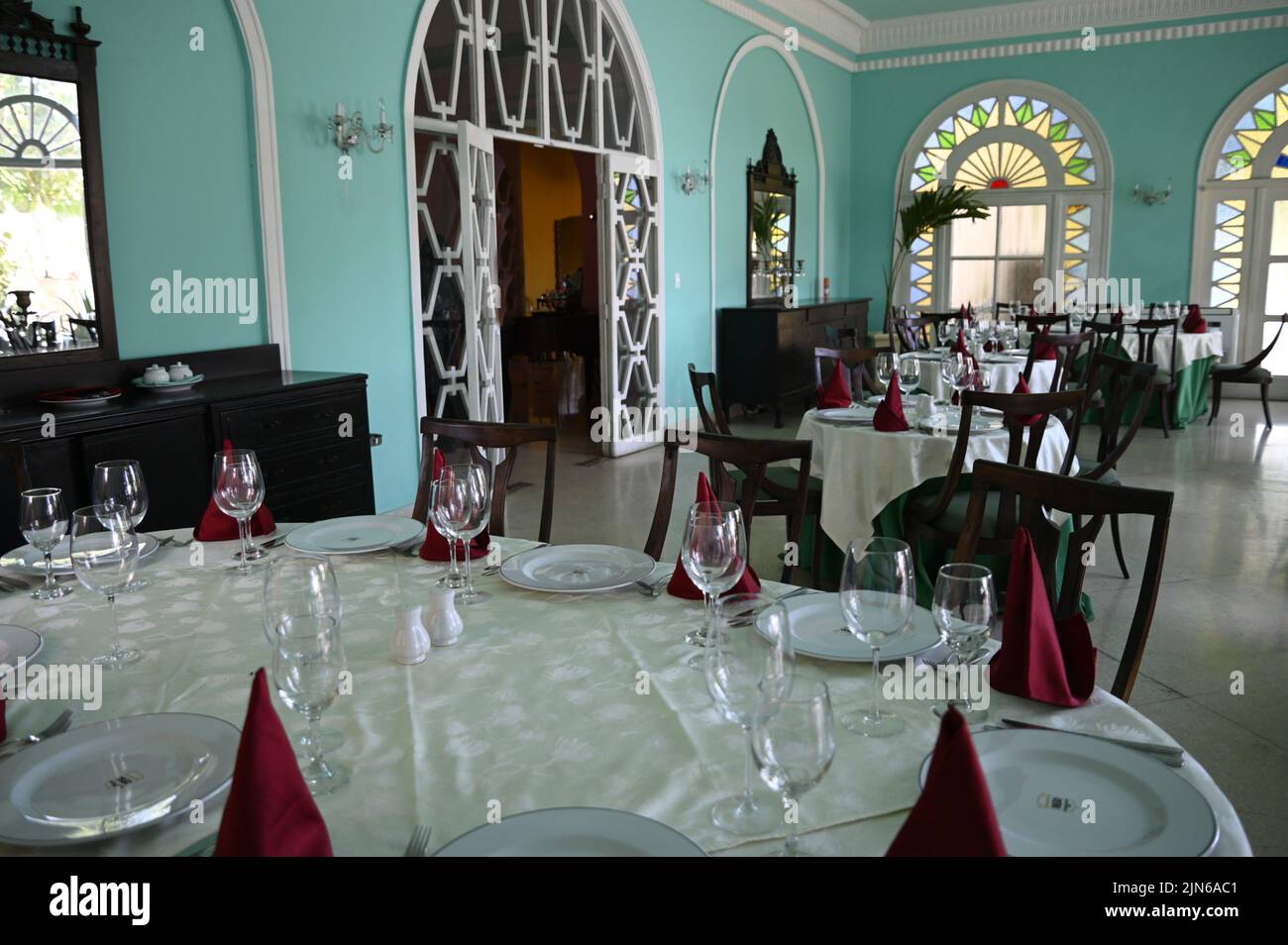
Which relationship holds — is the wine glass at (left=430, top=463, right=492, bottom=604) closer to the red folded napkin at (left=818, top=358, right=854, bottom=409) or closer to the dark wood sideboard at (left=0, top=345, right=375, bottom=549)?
the dark wood sideboard at (left=0, top=345, right=375, bottom=549)

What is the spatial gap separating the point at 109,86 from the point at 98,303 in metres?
0.83

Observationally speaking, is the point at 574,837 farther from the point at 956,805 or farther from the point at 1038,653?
the point at 1038,653

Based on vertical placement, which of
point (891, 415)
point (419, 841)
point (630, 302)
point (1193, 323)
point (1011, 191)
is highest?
point (1011, 191)

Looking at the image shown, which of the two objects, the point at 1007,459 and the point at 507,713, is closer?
the point at 507,713

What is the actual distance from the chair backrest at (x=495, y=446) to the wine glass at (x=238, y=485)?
0.69m

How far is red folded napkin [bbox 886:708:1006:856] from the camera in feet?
2.73

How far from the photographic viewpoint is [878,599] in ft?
4.22

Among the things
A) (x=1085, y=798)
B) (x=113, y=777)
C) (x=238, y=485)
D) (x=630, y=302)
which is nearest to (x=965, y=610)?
(x=1085, y=798)

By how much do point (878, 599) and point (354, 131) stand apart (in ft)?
14.1

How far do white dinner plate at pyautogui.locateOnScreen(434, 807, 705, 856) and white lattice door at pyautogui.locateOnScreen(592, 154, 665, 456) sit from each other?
20.8 ft

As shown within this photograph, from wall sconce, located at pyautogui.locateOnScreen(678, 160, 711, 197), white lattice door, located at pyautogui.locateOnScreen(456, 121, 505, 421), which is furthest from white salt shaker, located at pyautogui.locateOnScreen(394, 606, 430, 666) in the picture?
wall sconce, located at pyautogui.locateOnScreen(678, 160, 711, 197)

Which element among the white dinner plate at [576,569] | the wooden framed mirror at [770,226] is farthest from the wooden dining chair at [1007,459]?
the wooden framed mirror at [770,226]
